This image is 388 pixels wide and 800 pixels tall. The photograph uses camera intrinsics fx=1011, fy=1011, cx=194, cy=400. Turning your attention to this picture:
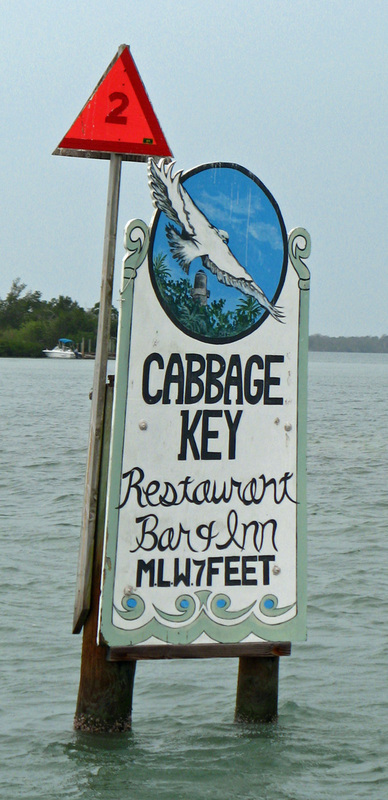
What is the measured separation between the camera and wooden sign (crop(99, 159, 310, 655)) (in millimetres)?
4742

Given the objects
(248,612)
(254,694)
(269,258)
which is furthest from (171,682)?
(269,258)

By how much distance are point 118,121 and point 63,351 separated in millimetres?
129064

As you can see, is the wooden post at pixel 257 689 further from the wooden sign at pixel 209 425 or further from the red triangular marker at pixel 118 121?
the red triangular marker at pixel 118 121

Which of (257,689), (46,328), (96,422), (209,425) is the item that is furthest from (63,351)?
(209,425)

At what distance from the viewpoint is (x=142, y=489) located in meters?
4.77

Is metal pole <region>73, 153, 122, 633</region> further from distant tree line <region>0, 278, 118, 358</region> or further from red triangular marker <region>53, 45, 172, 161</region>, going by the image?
distant tree line <region>0, 278, 118, 358</region>

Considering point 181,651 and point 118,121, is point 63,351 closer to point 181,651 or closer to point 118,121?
point 118,121

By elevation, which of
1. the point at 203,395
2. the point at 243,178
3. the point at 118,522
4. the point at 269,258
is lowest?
the point at 118,522

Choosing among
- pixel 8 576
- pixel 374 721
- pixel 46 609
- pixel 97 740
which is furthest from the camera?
pixel 8 576

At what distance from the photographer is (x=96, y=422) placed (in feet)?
16.2

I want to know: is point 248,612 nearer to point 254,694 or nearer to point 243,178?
point 254,694

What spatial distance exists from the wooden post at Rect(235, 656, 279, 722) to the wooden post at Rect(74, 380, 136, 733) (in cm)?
60

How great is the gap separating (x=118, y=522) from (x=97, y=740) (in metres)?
1.24

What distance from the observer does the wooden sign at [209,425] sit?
15.6 feet
